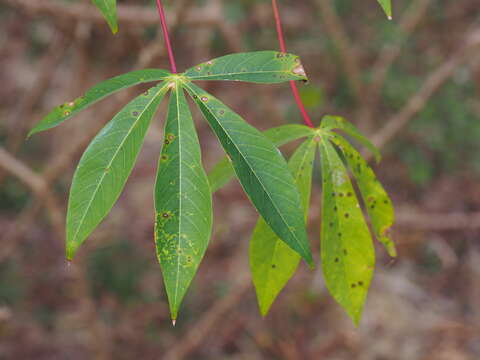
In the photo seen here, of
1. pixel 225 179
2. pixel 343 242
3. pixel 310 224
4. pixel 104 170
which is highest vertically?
pixel 104 170

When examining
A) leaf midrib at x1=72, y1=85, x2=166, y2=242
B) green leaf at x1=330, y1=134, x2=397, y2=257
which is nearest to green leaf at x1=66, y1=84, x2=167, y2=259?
leaf midrib at x1=72, y1=85, x2=166, y2=242

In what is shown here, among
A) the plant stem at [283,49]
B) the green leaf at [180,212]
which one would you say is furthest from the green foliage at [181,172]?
the plant stem at [283,49]

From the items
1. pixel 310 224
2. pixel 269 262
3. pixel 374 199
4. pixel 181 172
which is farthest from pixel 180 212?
pixel 310 224

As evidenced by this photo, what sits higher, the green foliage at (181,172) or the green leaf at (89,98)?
the green leaf at (89,98)

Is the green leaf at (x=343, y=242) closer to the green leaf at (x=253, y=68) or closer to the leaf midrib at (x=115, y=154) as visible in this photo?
the green leaf at (x=253, y=68)

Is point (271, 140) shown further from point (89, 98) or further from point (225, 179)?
point (89, 98)

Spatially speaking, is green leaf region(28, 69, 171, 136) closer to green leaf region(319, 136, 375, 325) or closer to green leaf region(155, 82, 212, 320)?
green leaf region(155, 82, 212, 320)

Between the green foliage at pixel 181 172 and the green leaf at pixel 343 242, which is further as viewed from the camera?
the green leaf at pixel 343 242
